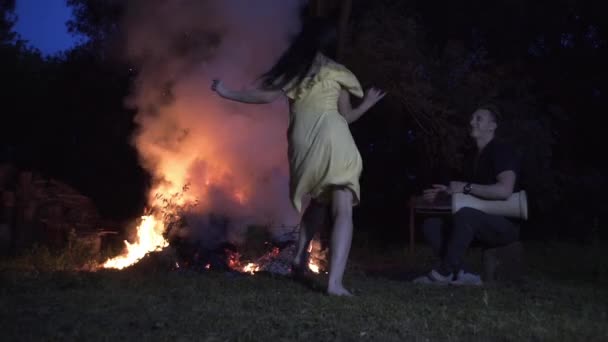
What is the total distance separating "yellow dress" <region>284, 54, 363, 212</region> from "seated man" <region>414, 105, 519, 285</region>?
0.97m

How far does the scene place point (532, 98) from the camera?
9617 millimetres

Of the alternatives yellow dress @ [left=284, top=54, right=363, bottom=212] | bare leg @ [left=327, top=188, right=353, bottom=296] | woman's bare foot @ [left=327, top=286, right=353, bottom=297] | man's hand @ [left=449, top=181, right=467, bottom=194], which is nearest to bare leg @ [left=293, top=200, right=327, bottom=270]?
yellow dress @ [left=284, top=54, right=363, bottom=212]

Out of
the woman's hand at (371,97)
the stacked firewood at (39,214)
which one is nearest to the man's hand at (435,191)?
the woman's hand at (371,97)

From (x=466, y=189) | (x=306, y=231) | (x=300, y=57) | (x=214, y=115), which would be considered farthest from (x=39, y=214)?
(x=466, y=189)

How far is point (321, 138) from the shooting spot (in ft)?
14.4

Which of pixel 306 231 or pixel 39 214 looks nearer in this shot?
pixel 306 231

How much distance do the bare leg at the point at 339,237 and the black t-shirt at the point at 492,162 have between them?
52.5 inches

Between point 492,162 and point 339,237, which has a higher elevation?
point 492,162

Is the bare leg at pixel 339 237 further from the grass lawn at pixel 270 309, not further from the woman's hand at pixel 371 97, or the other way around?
the woman's hand at pixel 371 97

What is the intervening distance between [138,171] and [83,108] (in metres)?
1.50

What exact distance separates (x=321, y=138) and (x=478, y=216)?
1475mm

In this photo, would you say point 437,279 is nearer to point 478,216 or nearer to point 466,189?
point 478,216

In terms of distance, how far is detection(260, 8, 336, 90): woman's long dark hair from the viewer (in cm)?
455

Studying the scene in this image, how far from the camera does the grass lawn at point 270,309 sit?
323 centimetres
